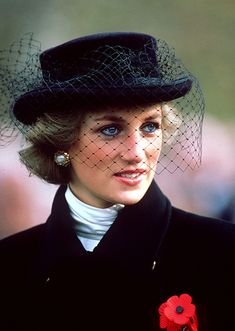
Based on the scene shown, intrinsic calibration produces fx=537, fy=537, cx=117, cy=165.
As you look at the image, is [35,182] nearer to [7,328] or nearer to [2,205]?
[2,205]

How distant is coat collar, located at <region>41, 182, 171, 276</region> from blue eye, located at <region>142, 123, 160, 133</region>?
6.0 inches

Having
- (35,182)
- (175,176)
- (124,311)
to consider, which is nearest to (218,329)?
(124,311)

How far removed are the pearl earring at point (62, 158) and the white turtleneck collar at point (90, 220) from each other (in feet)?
0.27

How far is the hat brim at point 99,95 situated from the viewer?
1.19m

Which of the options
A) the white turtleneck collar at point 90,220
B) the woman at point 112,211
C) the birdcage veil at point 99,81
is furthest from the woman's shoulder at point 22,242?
the birdcage veil at point 99,81

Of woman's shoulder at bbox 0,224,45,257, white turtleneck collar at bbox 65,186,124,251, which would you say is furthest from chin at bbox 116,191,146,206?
woman's shoulder at bbox 0,224,45,257

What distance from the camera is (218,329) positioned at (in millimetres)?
1219

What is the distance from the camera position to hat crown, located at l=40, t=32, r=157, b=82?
4.05ft

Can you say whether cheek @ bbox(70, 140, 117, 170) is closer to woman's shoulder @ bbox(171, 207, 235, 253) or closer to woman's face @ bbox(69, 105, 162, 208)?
woman's face @ bbox(69, 105, 162, 208)

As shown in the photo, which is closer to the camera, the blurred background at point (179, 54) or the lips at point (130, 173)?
the lips at point (130, 173)

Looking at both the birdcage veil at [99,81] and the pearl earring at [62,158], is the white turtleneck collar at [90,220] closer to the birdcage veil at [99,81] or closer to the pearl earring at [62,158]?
the pearl earring at [62,158]

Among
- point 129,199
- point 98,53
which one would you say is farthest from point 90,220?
point 98,53

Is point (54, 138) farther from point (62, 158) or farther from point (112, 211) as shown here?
point (112, 211)

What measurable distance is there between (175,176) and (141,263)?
21.3 inches
